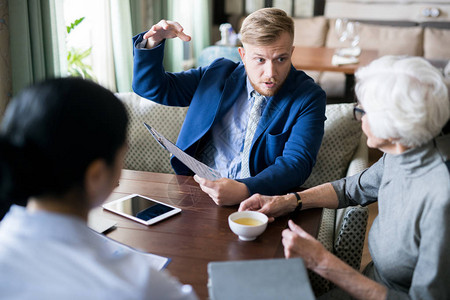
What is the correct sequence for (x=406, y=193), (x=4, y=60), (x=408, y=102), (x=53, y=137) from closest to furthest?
(x=53, y=137), (x=408, y=102), (x=406, y=193), (x=4, y=60)

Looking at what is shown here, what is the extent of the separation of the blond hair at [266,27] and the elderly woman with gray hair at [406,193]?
1.81 ft

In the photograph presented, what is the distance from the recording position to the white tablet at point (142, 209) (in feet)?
4.45

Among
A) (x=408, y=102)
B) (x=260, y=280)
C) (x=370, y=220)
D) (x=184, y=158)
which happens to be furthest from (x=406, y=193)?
(x=370, y=220)

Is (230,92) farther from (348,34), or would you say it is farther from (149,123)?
(348,34)

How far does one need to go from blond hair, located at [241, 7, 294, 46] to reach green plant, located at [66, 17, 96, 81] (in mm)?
1561

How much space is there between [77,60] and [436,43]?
151 inches

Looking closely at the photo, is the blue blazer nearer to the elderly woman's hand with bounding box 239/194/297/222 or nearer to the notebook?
the elderly woman's hand with bounding box 239/194/297/222

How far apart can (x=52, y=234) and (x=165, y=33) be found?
123 centimetres

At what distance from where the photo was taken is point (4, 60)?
2049 mm

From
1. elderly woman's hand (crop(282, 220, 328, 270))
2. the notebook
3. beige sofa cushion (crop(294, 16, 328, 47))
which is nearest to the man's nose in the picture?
elderly woman's hand (crop(282, 220, 328, 270))

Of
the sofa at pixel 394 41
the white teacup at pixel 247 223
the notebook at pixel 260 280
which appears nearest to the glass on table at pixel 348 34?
the sofa at pixel 394 41

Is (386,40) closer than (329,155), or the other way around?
(329,155)

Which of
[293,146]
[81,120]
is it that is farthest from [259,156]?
[81,120]

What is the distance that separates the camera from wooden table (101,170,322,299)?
1135 millimetres
